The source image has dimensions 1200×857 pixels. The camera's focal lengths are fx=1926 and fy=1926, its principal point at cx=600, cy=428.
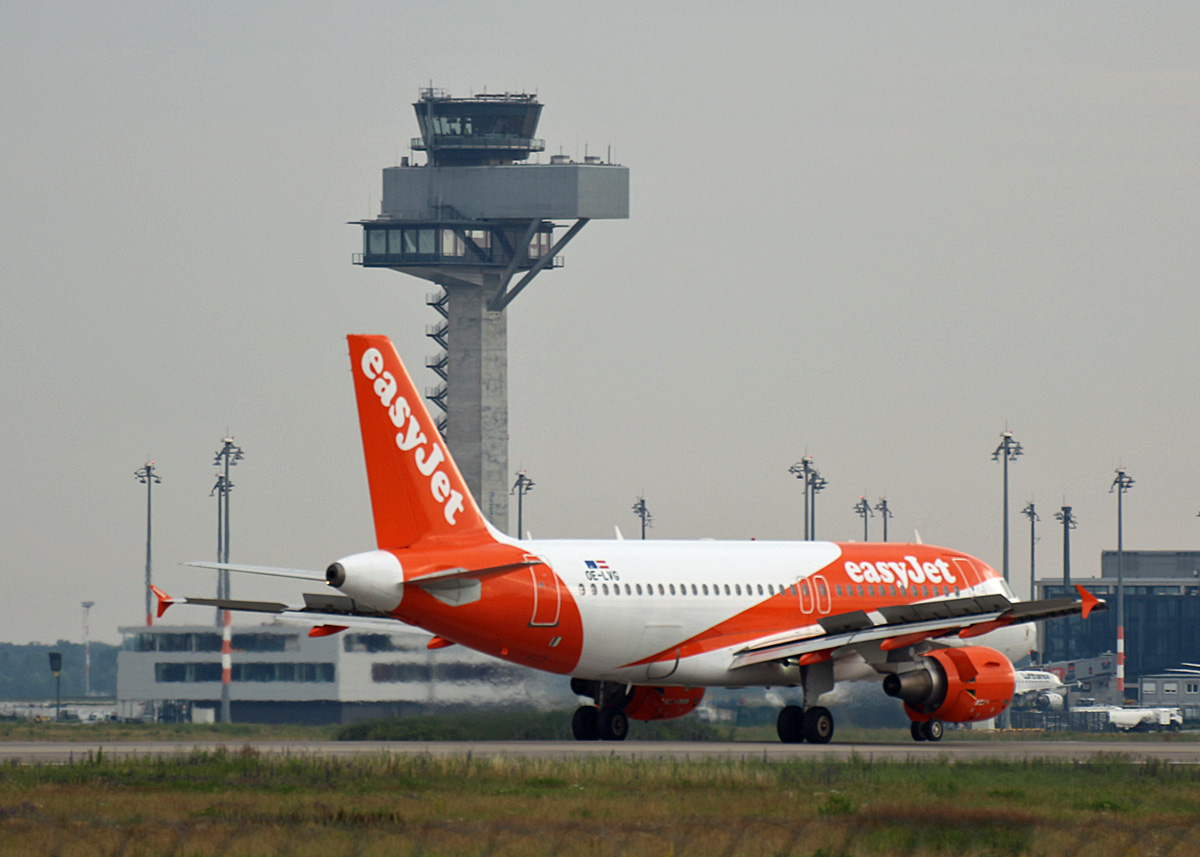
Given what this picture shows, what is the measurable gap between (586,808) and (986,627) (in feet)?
61.2

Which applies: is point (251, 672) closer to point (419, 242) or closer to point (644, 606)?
point (419, 242)

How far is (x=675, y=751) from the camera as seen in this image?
41.1 m

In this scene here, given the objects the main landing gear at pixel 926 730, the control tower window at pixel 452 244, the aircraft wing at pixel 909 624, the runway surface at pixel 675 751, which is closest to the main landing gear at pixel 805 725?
the runway surface at pixel 675 751

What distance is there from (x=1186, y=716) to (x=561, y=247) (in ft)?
179

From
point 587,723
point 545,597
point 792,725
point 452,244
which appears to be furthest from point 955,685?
point 452,244

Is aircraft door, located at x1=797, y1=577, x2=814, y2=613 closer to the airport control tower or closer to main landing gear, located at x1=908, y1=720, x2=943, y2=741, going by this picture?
main landing gear, located at x1=908, y1=720, x2=943, y2=741

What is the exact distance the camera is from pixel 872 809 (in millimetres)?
27547

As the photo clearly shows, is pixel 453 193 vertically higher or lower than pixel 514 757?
higher

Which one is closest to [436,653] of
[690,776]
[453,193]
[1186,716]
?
[690,776]

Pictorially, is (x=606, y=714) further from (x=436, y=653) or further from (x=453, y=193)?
(x=453, y=193)

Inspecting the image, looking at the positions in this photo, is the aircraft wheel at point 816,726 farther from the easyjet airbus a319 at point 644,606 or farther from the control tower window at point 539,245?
the control tower window at point 539,245

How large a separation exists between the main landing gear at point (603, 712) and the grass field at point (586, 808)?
10698 mm

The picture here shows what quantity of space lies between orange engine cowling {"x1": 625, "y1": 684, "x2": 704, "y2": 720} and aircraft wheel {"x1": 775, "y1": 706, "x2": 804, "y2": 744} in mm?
2550

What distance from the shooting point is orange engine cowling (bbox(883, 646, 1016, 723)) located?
143 feet
